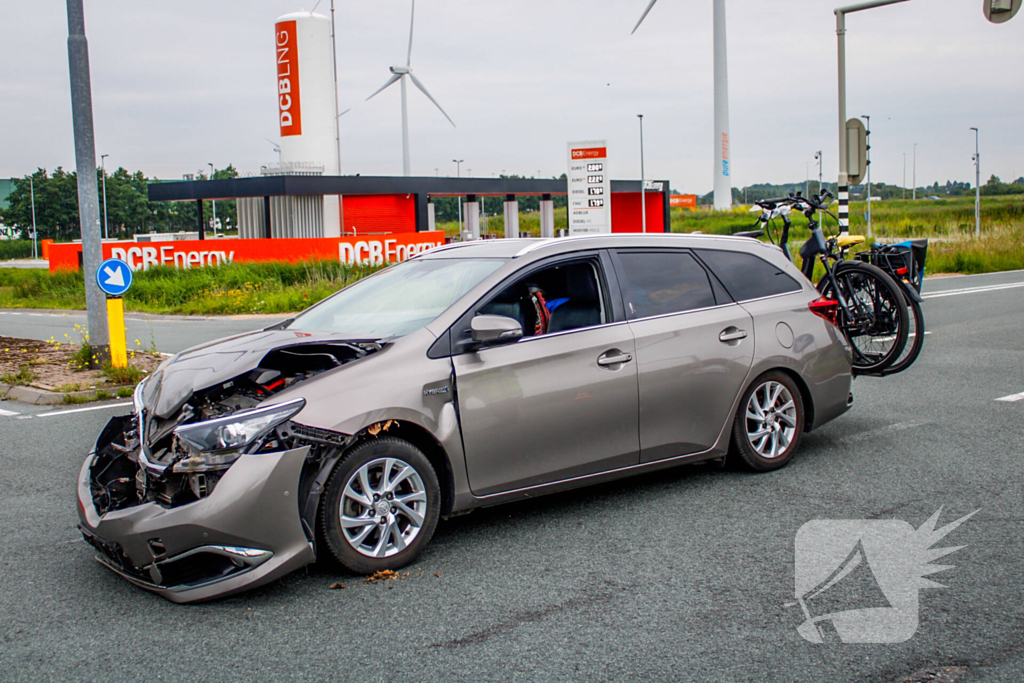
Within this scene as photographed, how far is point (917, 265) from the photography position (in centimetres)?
809

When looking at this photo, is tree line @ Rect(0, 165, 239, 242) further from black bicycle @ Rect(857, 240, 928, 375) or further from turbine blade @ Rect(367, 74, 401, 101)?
black bicycle @ Rect(857, 240, 928, 375)

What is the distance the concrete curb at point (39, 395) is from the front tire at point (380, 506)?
6478 mm

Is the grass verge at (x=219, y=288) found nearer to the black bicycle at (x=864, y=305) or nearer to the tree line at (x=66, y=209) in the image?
the black bicycle at (x=864, y=305)

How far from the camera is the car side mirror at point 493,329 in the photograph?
179 inches

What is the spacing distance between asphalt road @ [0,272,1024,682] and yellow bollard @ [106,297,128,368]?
455 centimetres

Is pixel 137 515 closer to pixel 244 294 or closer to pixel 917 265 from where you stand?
pixel 917 265

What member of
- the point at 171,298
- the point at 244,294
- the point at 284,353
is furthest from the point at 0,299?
the point at 284,353

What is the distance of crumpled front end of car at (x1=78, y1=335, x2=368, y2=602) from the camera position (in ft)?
12.8

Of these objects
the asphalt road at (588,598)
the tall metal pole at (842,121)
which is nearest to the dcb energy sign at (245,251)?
the tall metal pole at (842,121)

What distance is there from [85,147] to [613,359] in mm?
8187

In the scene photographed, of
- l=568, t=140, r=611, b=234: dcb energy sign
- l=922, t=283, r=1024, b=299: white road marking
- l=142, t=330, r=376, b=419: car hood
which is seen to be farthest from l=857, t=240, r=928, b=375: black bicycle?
l=568, t=140, r=611, b=234: dcb energy sign

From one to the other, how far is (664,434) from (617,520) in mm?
589

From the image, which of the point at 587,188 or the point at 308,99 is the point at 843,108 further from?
the point at 308,99

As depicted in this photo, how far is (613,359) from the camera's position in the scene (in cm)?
510
